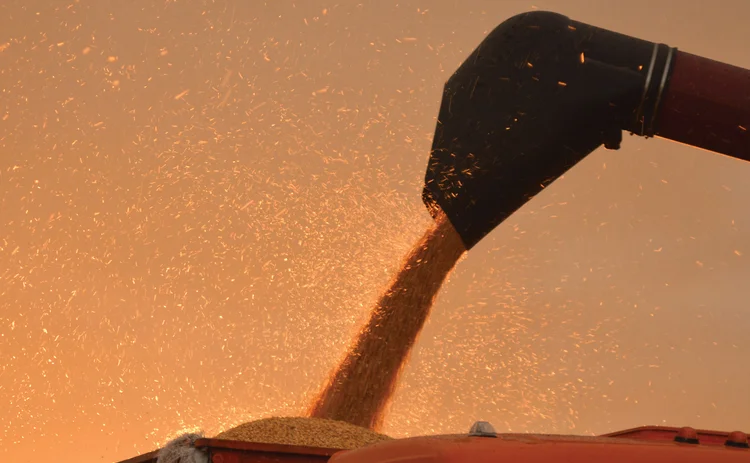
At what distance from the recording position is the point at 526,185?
4.12 meters

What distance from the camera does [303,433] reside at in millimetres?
3992

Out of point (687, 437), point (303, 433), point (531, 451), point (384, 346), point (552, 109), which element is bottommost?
point (531, 451)

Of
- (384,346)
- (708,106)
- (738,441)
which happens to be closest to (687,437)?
(738,441)

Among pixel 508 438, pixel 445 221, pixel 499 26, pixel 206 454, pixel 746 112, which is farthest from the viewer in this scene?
pixel 445 221

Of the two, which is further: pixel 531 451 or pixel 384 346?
pixel 384 346

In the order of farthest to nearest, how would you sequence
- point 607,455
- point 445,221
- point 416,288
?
1. point 416,288
2. point 445,221
3. point 607,455

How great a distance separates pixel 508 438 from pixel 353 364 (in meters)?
3.49

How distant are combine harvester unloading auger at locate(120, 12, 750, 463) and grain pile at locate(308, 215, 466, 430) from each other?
3.51 feet

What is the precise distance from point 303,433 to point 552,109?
77.7 inches

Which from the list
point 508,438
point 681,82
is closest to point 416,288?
point 681,82

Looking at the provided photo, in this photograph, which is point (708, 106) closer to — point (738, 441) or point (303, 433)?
point (738, 441)

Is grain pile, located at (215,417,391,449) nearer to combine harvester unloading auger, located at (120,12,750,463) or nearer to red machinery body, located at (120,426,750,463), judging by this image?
combine harvester unloading auger, located at (120,12,750,463)

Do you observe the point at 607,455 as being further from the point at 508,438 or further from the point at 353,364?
the point at 353,364

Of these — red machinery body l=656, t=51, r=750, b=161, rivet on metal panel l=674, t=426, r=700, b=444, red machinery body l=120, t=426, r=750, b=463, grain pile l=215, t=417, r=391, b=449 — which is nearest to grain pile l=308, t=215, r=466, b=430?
grain pile l=215, t=417, r=391, b=449
